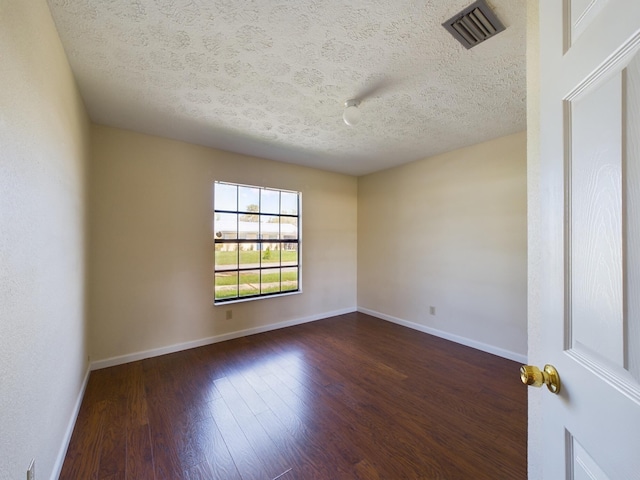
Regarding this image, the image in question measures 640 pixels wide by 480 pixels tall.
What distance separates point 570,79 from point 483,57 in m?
1.46

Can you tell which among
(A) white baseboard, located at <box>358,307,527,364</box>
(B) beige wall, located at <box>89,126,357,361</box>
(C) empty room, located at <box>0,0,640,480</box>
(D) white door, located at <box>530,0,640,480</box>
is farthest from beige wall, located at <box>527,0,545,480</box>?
(B) beige wall, located at <box>89,126,357,361</box>

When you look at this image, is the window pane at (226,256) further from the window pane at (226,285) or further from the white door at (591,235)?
the white door at (591,235)

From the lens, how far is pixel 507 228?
120 inches

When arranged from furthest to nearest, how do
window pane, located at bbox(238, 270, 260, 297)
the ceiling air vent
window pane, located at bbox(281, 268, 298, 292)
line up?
1. window pane, located at bbox(281, 268, 298, 292)
2. window pane, located at bbox(238, 270, 260, 297)
3. the ceiling air vent

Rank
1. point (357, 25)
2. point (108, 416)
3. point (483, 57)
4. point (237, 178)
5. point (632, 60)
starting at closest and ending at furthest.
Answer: point (632, 60), point (357, 25), point (483, 57), point (108, 416), point (237, 178)

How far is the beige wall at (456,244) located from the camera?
9.86 feet

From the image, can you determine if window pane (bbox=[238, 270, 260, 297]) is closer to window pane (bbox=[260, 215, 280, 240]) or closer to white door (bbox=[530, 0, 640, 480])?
window pane (bbox=[260, 215, 280, 240])

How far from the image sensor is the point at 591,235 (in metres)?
0.57

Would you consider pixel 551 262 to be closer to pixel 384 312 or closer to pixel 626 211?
pixel 626 211

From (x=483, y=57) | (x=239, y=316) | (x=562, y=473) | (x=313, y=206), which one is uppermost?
(x=483, y=57)

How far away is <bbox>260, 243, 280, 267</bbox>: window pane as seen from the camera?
396cm

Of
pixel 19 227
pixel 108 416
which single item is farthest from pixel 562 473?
pixel 108 416

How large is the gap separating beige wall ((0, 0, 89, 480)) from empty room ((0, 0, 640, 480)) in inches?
0.8

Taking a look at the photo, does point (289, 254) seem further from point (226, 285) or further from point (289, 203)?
point (226, 285)
